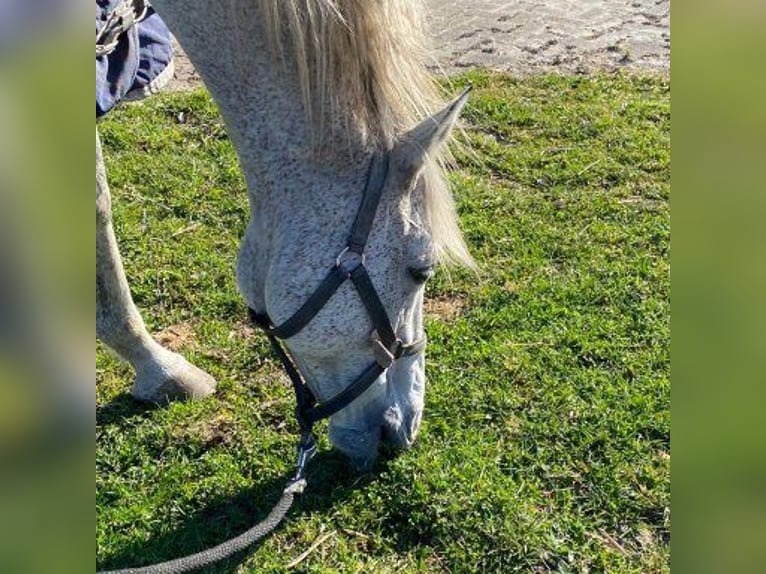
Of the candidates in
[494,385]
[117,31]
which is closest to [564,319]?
[494,385]

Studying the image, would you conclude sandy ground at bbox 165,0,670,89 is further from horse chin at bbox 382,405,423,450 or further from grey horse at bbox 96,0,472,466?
grey horse at bbox 96,0,472,466

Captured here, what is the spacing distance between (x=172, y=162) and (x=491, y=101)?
7.56 ft

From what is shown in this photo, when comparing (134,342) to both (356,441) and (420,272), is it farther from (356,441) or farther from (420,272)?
(420,272)

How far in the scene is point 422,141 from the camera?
194 centimetres

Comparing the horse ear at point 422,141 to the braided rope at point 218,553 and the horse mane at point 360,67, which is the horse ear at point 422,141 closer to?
the horse mane at point 360,67

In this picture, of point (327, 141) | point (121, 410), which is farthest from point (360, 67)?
point (121, 410)

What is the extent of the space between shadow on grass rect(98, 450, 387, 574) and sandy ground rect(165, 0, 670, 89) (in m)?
3.90

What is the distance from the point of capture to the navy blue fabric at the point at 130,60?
2525mm

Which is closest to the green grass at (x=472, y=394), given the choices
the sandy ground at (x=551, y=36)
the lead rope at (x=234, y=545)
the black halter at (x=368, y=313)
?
the lead rope at (x=234, y=545)

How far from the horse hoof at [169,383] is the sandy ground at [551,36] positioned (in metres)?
3.26
